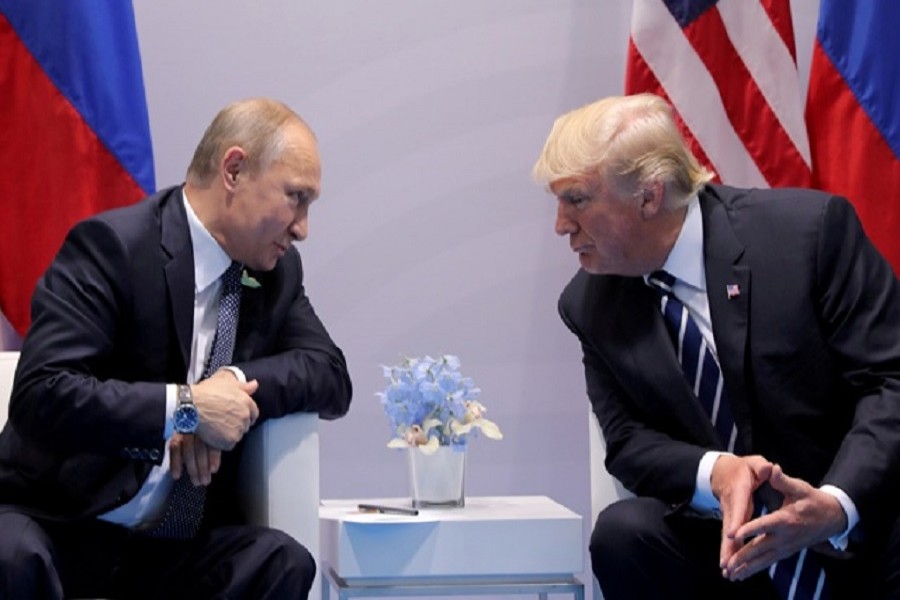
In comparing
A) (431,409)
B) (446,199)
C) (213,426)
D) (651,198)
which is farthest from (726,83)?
(213,426)

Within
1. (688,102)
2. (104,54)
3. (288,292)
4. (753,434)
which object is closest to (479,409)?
(288,292)

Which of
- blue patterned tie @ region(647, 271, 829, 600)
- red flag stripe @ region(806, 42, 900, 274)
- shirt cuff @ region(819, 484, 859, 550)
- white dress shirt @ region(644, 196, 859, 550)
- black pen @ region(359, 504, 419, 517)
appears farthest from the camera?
red flag stripe @ region(806, 42, 900, 274)

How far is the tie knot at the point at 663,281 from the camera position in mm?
3127

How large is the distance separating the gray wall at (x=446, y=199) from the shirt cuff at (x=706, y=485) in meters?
1.65

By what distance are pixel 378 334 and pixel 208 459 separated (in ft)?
5.09

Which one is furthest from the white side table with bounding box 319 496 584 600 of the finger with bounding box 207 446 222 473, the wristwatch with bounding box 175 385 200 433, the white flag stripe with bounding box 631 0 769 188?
the white flag stripe with bounding box 631 0 769 188

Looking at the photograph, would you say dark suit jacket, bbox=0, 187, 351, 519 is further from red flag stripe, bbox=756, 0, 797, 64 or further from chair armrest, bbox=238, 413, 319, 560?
red flag stripe, bbox=756, 0, 797, 64

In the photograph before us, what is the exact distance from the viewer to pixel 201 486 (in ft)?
10.2

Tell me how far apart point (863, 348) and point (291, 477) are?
1181 millimetres

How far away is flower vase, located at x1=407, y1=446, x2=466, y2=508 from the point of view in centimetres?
354

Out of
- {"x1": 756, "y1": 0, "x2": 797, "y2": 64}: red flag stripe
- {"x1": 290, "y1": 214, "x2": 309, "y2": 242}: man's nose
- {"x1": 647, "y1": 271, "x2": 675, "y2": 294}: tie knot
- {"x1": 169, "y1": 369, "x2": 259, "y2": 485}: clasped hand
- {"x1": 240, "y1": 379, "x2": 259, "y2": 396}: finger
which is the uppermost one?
{"x1": 756, "y1": 0, "x2": 797, "y2": 64}: red flag stripe

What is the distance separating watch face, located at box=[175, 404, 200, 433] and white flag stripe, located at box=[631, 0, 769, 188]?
1824 millimetres

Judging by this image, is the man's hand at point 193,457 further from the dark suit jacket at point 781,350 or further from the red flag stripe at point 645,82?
the red flag stripe at point 645,82

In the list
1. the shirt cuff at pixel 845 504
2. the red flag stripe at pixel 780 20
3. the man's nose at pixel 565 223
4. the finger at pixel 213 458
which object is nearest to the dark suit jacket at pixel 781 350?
the shirt cuff at pixel 845 504
